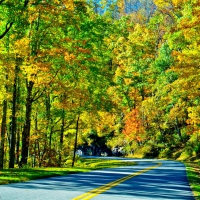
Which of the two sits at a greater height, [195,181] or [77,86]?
[77,86]

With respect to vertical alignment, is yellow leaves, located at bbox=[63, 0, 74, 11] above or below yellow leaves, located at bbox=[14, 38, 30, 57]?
above

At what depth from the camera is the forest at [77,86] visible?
20906mm

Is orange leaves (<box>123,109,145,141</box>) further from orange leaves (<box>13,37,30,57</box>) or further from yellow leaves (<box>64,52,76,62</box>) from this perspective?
orange leaves (<box>13,37,30,57</box>)

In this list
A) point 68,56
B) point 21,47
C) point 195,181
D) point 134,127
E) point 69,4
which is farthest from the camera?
point 134,127

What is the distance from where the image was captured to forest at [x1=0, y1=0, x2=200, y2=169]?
20.9 metres

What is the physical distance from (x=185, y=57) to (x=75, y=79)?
8.78 metres

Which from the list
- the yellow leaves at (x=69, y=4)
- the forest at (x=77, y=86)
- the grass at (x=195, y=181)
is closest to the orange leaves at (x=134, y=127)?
the forest at (x=77, y=86)

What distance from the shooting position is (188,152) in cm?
4338

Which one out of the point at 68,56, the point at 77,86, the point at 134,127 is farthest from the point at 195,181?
the point at 134,127

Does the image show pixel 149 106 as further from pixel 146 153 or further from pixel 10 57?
pixel 10 57

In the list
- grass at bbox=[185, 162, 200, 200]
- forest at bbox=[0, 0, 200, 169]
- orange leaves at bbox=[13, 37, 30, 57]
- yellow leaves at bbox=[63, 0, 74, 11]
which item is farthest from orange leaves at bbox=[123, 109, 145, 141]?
orange leaves at bbox=[13, 37, 30, 57]

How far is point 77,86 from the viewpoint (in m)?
29.8

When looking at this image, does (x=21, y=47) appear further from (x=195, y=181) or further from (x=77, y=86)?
(x=195, y=181)

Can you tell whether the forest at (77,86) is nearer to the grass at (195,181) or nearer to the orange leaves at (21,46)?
the orange leaves at (21,46)
